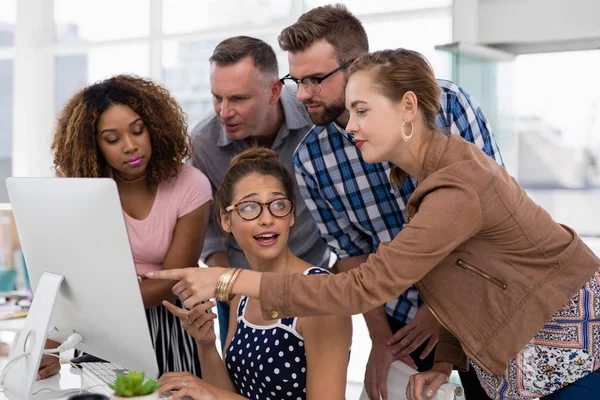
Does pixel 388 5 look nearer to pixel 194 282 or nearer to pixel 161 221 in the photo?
pixel 161 221

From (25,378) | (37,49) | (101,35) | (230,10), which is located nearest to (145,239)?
(25,378)

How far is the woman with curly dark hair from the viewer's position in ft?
7.38

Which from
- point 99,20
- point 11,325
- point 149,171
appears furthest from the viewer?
point 99,20

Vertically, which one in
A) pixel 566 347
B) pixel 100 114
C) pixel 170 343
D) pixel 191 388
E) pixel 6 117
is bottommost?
pixel 170 343

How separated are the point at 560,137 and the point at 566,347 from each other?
3.36 m

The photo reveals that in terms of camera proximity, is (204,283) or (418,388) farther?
(418,388)

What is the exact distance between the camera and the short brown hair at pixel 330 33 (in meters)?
2.28

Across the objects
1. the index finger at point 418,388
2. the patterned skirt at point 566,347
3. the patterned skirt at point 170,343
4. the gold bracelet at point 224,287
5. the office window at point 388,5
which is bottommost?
the patterned skirt at point 170,343

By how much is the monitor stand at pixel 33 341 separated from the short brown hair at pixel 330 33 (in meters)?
1.02

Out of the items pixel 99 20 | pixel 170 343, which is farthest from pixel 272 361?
pixel 99 20

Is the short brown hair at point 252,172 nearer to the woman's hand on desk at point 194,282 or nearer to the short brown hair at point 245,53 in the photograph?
the woman's hand on desk at point 194,282

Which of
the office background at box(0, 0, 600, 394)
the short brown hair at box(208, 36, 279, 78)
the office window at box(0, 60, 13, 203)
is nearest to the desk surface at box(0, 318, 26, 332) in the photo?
the office background at box(0, 0, 600, 394)

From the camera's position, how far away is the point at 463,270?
5.50 ft

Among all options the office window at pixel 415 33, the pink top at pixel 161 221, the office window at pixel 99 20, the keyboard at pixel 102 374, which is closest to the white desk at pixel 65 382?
the keyboard at pixel 102 374
